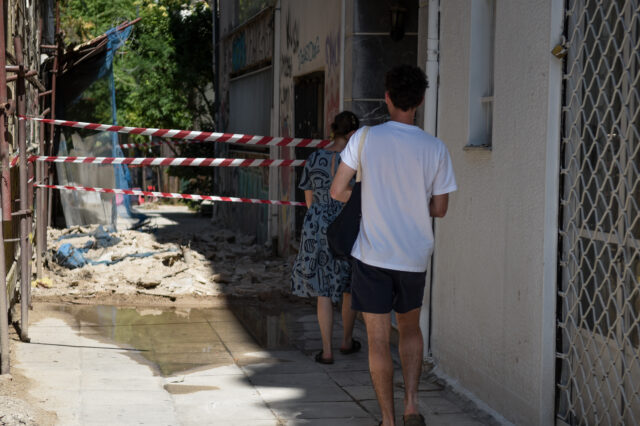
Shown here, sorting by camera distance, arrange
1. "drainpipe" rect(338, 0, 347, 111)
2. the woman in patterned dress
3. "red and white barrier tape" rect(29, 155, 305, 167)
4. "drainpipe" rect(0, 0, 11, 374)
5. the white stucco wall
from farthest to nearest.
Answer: "red and white barrier tape" rect(29, 155, 305, 167), "drainpipe" rect(338, 0, 347, 111), the woman in patterned dress, "drainpipe" rect(0, 0, 11, 374), the white stucco wall

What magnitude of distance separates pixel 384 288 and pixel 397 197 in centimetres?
45

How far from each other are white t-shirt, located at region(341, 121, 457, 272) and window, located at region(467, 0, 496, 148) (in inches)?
47.6

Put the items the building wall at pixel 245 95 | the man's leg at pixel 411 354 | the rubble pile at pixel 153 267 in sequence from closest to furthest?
the man's leg at pixel 411 354 < the rubble pile at pixel 153 267 < the building wall at pixel 245 95

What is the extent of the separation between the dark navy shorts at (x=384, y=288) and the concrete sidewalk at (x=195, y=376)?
848mm

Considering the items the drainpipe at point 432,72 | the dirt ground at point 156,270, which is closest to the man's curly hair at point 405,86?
the drainpipe at point 432,72

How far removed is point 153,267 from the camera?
10938 mm

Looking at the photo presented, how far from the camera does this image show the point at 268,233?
13438 mm

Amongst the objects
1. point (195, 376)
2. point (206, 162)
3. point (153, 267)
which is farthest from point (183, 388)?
point (153, 267)

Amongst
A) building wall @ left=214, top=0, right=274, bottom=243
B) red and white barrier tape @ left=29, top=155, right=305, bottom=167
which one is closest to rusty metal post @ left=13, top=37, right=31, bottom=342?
red and white barrier tape @ left=29, top=155, right=305, bottom=167

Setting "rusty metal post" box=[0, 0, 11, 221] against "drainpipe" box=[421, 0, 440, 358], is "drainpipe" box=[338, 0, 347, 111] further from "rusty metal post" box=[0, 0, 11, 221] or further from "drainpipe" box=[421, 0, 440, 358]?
"rusty metal post" box=[0, 0, 11, 221]

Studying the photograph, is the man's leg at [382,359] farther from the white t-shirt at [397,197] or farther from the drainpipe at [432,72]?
the drainpipe at [432,72]

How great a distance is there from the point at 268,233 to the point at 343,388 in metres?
7.41

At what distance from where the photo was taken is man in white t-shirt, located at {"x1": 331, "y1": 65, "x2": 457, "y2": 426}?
4730 millimetres

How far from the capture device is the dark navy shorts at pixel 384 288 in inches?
188
